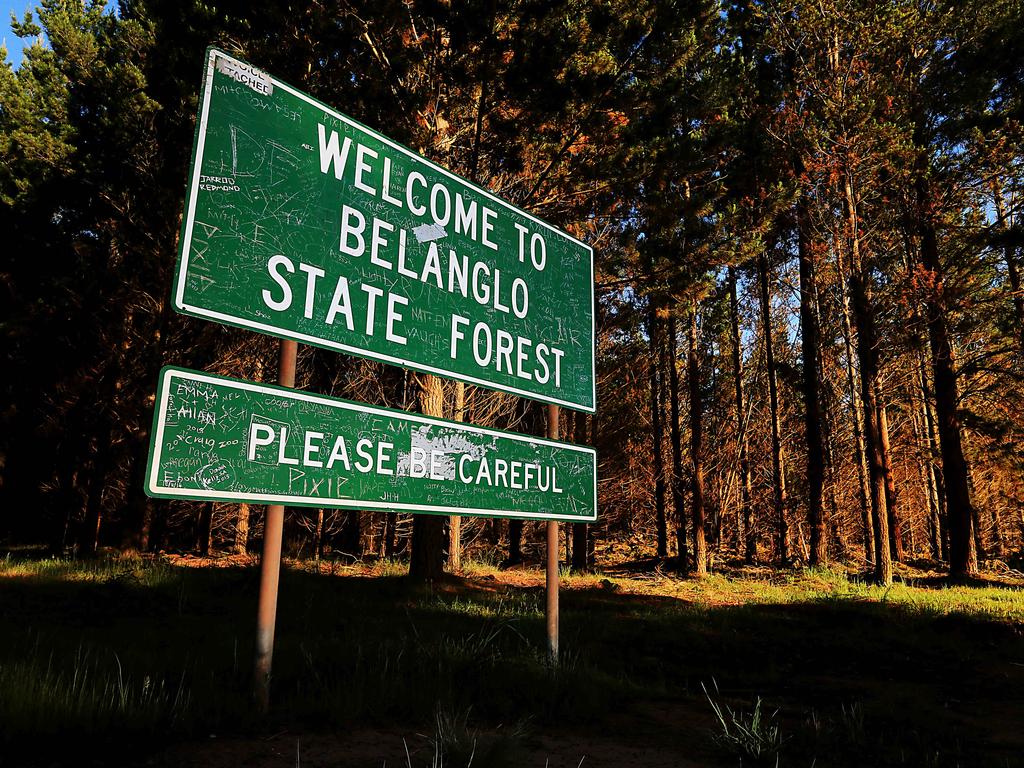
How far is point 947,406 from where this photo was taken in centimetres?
1617

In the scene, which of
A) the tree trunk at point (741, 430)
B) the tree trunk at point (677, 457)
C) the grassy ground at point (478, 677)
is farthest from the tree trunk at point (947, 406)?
the tree trunk at point (677, 457)

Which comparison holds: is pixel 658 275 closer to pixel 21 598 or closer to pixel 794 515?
pixel 21 598

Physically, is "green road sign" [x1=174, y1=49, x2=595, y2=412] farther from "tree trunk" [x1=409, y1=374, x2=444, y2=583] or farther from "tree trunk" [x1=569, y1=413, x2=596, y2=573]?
"tree trunk" [x1=569, y1=413, x2=596, y2=573]

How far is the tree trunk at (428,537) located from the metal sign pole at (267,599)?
6.80 metres

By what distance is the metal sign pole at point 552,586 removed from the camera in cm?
550

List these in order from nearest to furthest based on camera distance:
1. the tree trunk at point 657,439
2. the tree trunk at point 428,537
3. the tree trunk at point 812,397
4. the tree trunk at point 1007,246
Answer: the tree trunk at point 428,537 → the tree trunk at point 1007,246 → the tree trunk at point 812,397 → the tree trunk at point 657,439

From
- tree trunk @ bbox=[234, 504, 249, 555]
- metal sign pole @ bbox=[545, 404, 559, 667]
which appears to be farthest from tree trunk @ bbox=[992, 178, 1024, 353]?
tree trunk @ bbox=[234, 504, 249, 555]

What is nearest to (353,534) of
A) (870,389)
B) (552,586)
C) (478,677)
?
(870,389)

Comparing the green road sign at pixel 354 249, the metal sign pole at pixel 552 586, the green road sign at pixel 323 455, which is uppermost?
the green road sign at pixel 354 249

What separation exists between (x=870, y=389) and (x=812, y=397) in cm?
369

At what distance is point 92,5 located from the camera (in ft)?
61.9

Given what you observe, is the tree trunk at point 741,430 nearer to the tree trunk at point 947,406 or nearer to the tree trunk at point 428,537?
the tree trunk at point 947,406

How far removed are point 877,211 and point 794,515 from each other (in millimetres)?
13296

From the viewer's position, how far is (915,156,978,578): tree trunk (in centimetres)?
1535
